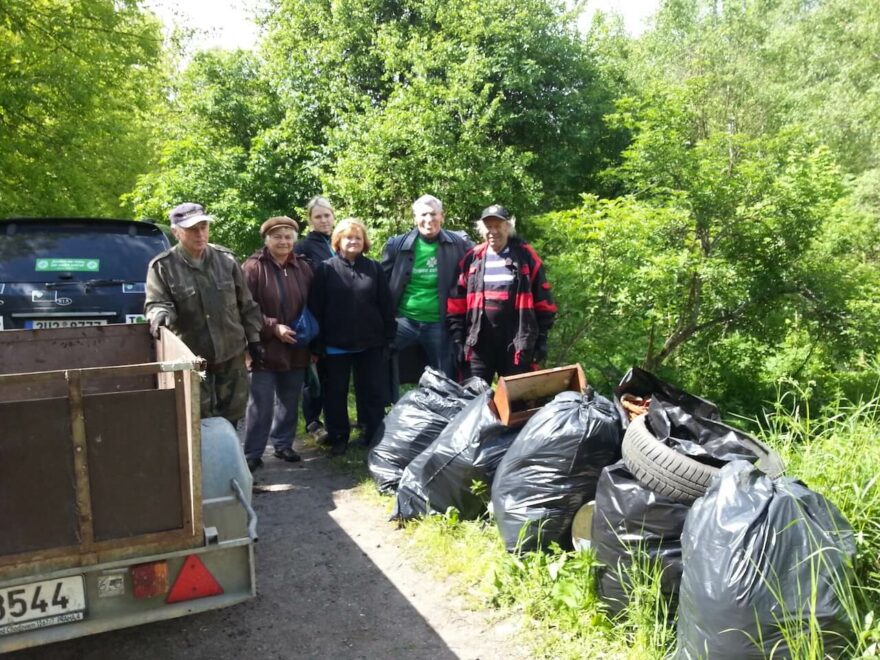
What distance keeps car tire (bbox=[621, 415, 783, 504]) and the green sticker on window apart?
397 cm

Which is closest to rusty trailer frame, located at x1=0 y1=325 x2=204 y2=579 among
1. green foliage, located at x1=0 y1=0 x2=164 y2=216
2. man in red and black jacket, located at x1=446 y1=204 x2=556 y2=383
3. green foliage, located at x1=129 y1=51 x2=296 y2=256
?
man in red and black jacket, located at x1=446 y1=204 x2=556 y2=383

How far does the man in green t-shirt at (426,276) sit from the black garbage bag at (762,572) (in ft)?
10.5

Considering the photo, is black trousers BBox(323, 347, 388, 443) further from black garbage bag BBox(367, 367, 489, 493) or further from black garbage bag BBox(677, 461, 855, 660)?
black garbage bag BBox(677, 461, 855, 660)

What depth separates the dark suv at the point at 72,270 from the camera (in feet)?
15.5

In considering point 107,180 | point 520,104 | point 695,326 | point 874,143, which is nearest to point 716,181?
point 695,326

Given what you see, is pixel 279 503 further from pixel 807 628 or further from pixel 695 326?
pixel 695 326

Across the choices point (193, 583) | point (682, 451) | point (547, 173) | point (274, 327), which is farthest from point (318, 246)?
point (547, 173)

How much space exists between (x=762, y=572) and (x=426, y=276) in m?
3.57

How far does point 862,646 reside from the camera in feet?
7.15

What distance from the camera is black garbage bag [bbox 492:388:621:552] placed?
3.22 metres

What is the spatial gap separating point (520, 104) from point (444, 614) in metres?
11.6

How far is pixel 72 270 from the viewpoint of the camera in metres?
4.90

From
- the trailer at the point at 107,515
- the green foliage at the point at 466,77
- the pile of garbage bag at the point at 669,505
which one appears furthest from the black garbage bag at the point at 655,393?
the green foliage at the point at 466,77

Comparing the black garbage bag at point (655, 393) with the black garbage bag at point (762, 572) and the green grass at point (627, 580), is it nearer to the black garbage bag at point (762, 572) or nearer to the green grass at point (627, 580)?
the green grass at point (627, 580)
